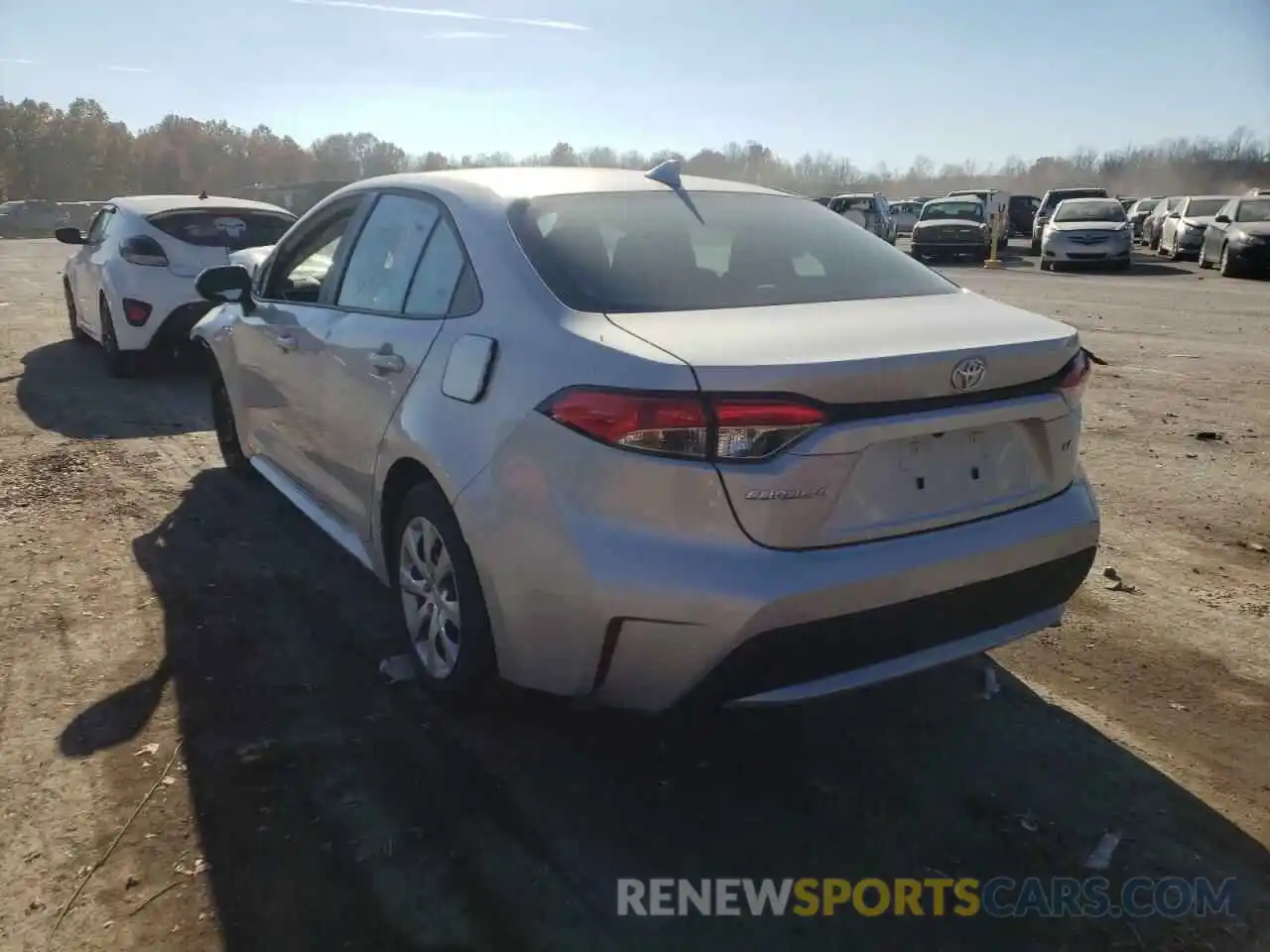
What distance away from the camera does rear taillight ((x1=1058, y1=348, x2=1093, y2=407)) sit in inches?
119

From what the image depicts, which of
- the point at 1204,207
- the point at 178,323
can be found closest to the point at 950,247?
the point at 1204,207

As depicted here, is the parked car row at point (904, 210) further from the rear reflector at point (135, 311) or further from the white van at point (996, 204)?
the rear reflector at point (135, 311)

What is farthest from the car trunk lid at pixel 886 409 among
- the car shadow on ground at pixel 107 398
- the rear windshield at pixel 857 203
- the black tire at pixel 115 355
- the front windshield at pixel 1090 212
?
the rear windshield at pixel 857 203

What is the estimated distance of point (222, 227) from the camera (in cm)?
899

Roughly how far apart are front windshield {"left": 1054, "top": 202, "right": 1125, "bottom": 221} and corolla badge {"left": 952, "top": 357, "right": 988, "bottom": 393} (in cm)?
2478

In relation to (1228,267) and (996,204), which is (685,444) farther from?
(996,204)

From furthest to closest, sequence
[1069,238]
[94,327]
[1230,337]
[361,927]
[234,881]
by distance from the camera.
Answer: [1069,238]
[1230,337]
[94,327]
[234,881]
[361,927]

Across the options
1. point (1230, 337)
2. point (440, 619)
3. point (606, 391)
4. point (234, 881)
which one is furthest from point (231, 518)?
point (1230, 337)

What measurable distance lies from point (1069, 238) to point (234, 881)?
24760 mm

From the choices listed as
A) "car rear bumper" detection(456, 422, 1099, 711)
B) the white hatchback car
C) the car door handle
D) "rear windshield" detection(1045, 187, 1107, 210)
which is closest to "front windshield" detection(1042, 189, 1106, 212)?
"rear windshield" detection(1045, 187, 1107, 210)

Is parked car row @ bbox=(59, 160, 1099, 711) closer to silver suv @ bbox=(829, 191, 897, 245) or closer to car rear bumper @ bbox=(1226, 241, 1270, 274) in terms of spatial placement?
car rear bumper @ bbox=(1226, 241, 1270, 274)

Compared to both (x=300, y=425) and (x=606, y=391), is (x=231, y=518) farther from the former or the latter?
(x=606, y=391)

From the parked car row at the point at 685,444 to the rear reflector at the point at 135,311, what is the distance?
5.54 meters

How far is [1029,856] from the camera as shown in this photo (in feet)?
8.80
